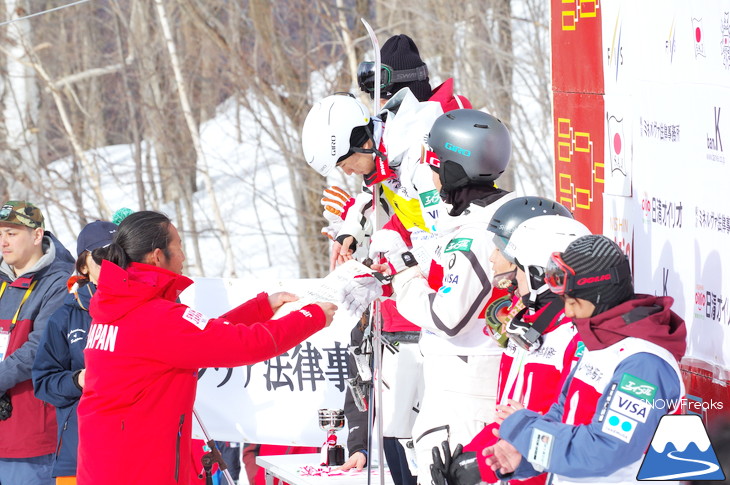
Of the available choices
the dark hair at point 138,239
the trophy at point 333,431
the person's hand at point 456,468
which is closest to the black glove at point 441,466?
the person's hand at point 456,468

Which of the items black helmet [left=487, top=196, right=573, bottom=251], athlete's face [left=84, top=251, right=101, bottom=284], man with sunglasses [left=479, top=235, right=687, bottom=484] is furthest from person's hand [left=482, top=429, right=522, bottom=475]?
athlete's face [left=84, top=251, right=101, bottom=284]

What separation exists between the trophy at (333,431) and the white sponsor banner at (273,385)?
3.17 ft

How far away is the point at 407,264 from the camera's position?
4.10 meters

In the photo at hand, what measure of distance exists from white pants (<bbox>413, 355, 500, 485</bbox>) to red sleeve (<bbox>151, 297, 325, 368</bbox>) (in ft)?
2.08

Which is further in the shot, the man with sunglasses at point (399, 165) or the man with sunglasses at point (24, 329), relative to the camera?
the man with sunglasses at point (24, 329)

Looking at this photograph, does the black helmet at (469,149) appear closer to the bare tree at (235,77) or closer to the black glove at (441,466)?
the black glove at (441,466)

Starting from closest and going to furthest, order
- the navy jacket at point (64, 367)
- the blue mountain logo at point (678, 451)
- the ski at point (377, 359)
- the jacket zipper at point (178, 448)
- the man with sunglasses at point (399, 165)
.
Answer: the blue mountain logo at point (678, 451)
the jacket zipper at point (178, 448)
the ski at point (377, 359)
the man with sunglasses at point (399, 165)
the navy jacket at point (64, 367)

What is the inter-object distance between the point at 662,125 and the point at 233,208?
14.3 metres

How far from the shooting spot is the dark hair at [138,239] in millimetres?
4066

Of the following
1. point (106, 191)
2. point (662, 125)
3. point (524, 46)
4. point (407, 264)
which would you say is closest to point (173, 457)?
point (407, 264)

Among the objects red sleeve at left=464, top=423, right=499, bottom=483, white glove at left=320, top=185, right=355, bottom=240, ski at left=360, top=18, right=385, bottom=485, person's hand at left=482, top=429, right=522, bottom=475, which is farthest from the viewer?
white glove at left=320, top=185, right=355, bottom=240

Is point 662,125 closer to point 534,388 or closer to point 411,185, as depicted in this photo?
point 411,185

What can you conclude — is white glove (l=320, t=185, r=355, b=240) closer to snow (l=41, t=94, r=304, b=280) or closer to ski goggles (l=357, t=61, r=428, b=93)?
ski goggles (l=357, t=61, r=428, b=93)

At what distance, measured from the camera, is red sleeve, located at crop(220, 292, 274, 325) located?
4586mm
